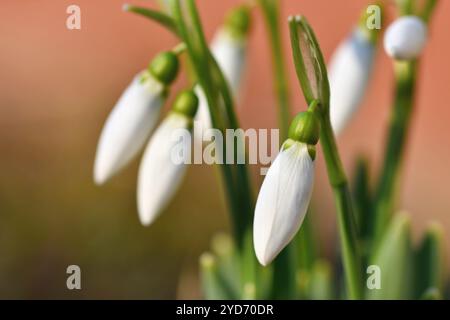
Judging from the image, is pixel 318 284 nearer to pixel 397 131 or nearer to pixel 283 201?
pixel 397 131

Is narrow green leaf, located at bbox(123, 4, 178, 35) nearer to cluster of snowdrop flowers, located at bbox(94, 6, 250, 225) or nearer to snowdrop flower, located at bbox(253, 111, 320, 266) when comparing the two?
cluster of snowdrop flowers, located at bbox(94, 6, 250, 225)

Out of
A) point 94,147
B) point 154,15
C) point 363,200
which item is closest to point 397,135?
point 363,200

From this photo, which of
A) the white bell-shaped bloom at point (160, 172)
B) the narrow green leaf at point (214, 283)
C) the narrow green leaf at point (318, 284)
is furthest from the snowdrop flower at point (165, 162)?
the narrow green leaf at point (318, 284)

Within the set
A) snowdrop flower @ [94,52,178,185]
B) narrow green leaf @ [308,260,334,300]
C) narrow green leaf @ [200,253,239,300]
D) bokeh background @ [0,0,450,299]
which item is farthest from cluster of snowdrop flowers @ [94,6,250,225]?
bokeh background @ [0,0,450,299]

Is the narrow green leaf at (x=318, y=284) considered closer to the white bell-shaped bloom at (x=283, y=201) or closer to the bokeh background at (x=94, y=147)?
the white bell-shaped bloom at (x=283, y=201)

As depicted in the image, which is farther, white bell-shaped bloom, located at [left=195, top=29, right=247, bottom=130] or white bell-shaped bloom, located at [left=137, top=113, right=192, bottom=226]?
white bell-shaped bloom, located at [left=195, top=29, right=247, bottom=130]
